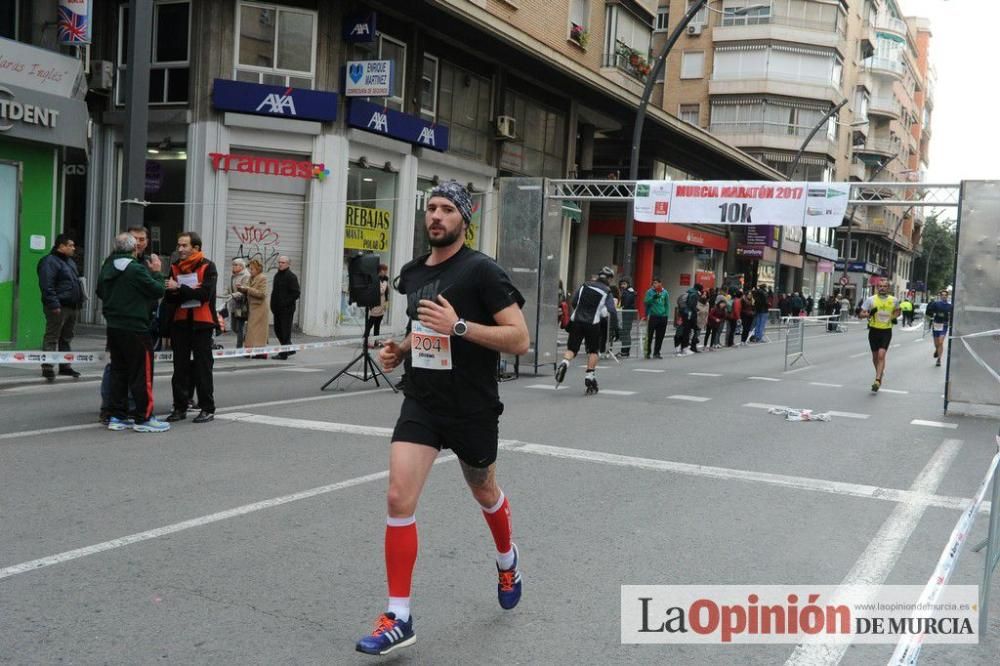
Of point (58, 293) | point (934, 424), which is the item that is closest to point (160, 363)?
point (58, 293)

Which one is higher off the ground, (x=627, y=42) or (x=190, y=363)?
(x=627, y=42)

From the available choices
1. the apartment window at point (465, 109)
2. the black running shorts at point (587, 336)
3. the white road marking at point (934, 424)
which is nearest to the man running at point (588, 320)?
the black running shorts at point (587, 336)

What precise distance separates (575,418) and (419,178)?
1443 cm

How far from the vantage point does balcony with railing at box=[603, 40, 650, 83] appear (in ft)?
105

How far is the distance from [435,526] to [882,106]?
3040 inches

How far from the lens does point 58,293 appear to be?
479 inches

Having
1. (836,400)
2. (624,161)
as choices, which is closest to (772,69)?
(624,161)

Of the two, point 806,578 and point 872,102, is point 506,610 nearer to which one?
point 806,578

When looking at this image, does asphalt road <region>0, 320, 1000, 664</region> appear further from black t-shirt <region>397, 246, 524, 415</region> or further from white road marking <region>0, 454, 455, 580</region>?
black t-shirt <region>397, 246, 524, 415</region>

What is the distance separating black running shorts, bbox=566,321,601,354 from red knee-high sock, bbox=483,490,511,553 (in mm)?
9477

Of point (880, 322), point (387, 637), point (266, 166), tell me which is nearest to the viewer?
point (387, 637)

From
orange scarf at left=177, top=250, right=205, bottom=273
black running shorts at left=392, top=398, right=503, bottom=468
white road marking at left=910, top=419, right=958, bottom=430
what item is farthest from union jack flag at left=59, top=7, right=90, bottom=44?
black running shorts at left=392, top=398, right=503, bottom=468

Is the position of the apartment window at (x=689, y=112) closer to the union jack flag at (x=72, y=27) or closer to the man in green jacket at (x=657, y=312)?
the man in green jacket at (x=657, y=312)

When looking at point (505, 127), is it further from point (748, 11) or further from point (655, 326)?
point (748, 11)
